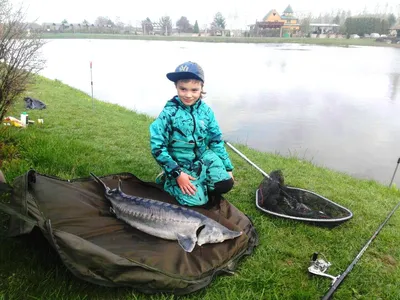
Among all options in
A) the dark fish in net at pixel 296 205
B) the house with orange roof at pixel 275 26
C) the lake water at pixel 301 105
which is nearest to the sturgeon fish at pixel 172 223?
the dark fish in net at pixel 296 205

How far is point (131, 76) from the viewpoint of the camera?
18.0 metres

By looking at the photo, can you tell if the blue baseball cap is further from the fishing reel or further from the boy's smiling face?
the fishing reel

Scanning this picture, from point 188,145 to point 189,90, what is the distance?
53 cm

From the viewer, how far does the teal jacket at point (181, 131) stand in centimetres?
309

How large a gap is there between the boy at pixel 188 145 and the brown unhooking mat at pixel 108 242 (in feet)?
0.55

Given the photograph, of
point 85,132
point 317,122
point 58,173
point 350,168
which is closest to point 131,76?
point 317,122

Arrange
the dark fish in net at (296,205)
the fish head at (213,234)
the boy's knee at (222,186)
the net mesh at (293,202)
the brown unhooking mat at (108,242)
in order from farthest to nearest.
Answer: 1. the net mesh at (293,202)
2. the dark fish in net at (296,205)
3. the boy's knee at (222,186)
4. the fish head at (213,234)
5. the brown unhooking mat at (108,242)

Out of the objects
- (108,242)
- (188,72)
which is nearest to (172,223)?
(108,242)

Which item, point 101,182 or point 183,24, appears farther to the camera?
point 183,24

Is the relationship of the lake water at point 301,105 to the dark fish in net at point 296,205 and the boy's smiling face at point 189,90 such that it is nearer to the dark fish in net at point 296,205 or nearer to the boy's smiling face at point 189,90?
the dark fish in net at point 296,205

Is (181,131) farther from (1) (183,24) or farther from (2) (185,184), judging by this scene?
(1) (183,24)

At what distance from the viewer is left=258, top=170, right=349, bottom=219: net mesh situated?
3.46 metres

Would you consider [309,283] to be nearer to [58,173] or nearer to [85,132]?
[58,173]

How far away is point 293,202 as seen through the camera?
12.3 ft
